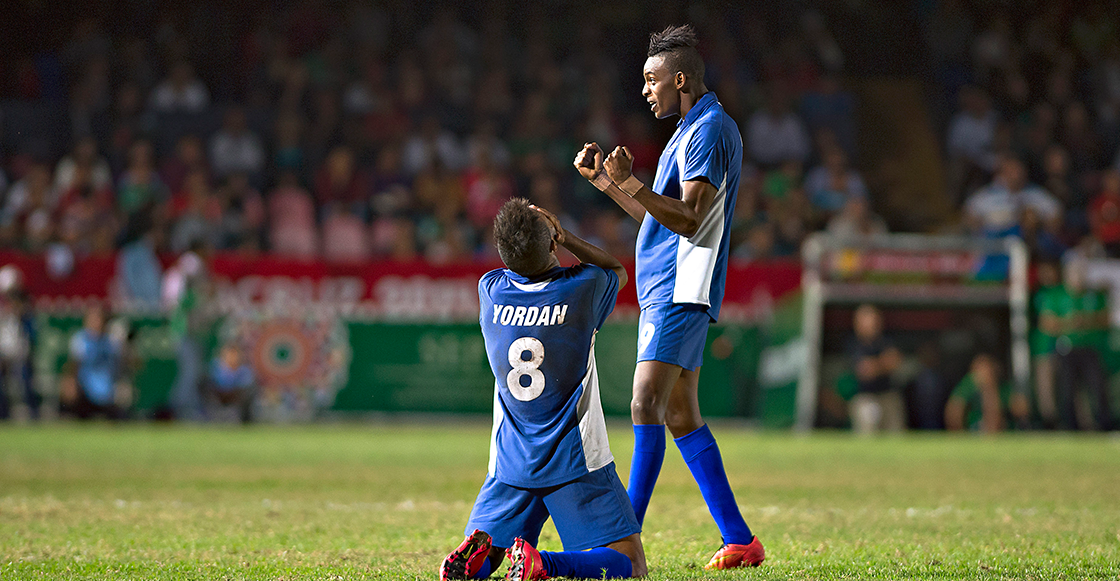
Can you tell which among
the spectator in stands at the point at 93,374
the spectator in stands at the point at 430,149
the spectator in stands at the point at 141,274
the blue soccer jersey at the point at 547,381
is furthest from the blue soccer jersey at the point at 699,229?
the spectator in stands at the point at 430,149

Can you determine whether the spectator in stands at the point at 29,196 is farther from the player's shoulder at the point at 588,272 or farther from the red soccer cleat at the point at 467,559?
the red soccer cleat at the point at 467,559

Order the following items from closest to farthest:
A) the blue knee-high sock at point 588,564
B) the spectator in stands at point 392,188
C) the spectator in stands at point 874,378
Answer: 1. the blue knee-high sock at point 588,564
2. the spectator in stands at point 874,378
3. the spectator in stands at point 392,188

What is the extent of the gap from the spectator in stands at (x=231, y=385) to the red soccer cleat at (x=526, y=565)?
11.4m

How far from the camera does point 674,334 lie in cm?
473

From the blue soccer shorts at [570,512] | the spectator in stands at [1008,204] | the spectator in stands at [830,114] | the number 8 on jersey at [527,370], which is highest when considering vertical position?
the spectator in stands at [830,114]

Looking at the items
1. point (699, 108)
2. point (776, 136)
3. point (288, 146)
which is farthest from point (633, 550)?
point (776, 136)

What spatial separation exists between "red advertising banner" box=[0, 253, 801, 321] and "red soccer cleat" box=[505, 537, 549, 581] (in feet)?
36.7

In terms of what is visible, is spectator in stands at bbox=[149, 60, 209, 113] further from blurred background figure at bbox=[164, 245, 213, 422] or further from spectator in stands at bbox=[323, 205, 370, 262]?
blurred background figure at bbox=[164, 245, 213, 422]

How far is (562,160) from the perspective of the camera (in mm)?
19391

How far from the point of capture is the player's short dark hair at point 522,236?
4.23 m

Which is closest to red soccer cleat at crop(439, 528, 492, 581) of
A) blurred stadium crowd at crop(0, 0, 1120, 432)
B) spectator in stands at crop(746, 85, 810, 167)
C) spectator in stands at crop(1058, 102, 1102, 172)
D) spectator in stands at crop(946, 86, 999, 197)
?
blurred stadium crowd at crop(0, 0, 1120, 432)

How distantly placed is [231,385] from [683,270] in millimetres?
11074

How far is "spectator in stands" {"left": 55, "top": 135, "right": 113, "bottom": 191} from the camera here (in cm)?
1736

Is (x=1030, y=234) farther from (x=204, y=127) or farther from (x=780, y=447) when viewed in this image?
(x=204, y=127)
